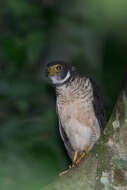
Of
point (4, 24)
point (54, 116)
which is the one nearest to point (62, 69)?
point (54, 116)

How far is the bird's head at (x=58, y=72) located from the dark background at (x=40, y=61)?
14 cm

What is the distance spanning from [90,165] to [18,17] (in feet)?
6.64

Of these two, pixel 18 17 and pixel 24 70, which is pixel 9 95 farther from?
pixel 18 17

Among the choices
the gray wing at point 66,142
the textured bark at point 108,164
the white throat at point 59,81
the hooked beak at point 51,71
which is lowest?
the gray wing at point 66,142

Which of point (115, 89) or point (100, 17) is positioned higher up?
point (100, 17)

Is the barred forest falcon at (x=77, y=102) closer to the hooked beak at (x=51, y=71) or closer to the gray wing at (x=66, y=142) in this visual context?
the hooked beak at (x=51, y=71)

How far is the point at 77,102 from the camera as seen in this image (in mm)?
2912

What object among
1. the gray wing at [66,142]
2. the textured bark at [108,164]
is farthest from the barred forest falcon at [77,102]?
the textured bark at [108,164]

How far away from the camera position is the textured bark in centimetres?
140

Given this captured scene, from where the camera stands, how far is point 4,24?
11.6 ft

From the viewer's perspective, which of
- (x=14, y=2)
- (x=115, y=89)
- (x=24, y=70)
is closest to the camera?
(x=14, y=2)

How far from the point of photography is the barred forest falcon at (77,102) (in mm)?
2932

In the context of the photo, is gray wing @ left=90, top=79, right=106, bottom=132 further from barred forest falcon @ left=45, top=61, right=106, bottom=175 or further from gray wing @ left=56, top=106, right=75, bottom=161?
gray wing @ left=56, top=106, right=75, bottom=161

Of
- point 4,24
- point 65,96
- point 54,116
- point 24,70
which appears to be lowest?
point 54,116
